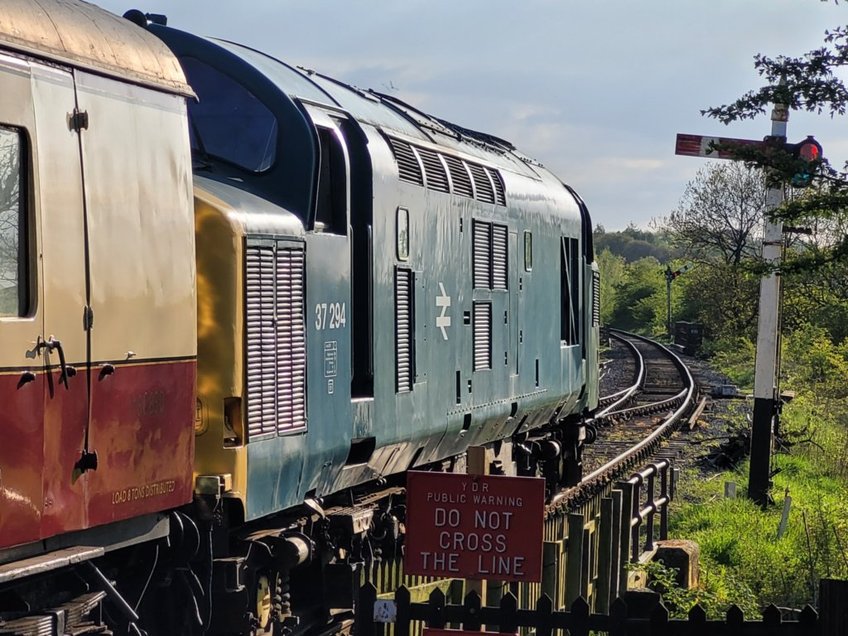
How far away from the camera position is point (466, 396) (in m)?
11.3

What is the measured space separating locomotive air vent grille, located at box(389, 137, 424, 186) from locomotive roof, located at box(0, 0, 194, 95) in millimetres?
2926

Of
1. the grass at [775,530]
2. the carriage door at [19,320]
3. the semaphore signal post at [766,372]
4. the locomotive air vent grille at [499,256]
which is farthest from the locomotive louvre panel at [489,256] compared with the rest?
the carriage door at [19,320]

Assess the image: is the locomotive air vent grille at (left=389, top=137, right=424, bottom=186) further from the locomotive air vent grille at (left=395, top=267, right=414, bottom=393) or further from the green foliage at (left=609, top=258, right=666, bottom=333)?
the green foliage at (left=609, top=258, right=666, bottom=333)

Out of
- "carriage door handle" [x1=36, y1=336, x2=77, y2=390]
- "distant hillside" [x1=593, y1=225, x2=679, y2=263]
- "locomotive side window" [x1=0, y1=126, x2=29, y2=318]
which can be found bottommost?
"carriage door handle" [x1=36, y1=336, x2=77, y2=390]

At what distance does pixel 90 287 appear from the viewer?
5945mm

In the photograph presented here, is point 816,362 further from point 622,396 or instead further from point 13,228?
point 13,228

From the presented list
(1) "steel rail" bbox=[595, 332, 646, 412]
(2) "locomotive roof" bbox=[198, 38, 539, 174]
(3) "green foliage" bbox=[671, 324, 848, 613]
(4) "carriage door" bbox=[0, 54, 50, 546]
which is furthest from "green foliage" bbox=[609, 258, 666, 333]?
(4) "carriage door" bbox=[0, 54, 50, 546]

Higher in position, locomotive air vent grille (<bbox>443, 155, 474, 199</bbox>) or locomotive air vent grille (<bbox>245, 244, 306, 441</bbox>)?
locomotive air vent grille (<bbox>443, 155, 474, 199</bbox>)

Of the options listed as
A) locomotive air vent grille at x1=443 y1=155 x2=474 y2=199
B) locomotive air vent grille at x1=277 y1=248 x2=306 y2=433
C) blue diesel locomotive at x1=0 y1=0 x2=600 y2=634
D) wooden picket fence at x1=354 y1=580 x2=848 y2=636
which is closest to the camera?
blue diesel locomotive at x1=0 y1=0 x2=600 y2=634

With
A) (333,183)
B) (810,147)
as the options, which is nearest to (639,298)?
(810,147)

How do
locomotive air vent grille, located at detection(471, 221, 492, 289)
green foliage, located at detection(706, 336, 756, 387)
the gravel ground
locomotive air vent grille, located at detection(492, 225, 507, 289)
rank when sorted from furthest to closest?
1. green foliage, located at detection(706, 336, 756, 387)
2. the gravel ground
3. locomotive air vent grille, located at detection(492, 225, 507, 289)
4. locomotive air vent grille, located at detection(471, 221, 492, 289)

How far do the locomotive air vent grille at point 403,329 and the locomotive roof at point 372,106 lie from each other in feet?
3.61

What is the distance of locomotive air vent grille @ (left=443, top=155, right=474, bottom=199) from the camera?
11.0 metres

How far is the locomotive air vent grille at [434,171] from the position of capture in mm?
10344
